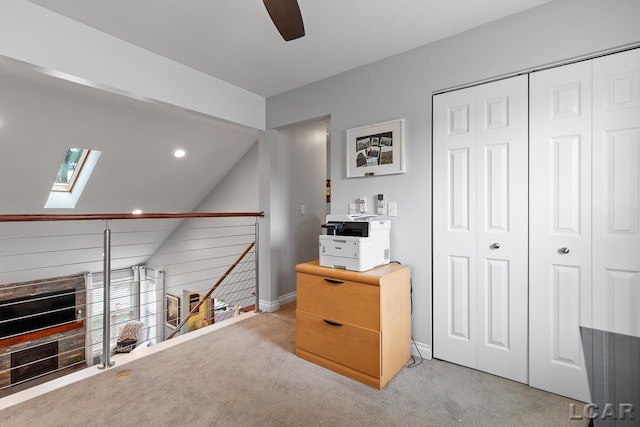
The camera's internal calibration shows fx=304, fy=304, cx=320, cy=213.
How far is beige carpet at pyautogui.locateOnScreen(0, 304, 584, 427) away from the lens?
159 cm

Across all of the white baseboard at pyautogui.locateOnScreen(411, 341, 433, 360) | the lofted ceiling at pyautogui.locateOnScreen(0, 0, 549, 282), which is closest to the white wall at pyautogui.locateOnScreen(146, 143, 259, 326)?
the lofted ceiling at pyautogui.locateOnScreen(0, 0, 549, 282)

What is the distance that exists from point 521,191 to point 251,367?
2130 mm

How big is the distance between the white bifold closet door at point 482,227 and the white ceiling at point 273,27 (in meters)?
0.48

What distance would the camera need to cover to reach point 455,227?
7.05ft

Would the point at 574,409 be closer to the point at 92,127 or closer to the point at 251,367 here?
the point at 251,367

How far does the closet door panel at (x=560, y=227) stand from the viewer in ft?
5.64

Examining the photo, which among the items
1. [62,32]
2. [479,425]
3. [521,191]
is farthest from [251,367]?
[62,32]

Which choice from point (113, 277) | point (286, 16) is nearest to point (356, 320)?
point (286, 16)

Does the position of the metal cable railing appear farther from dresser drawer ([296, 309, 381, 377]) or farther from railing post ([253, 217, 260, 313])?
dresser drawer ([296, 309, 381, 377])

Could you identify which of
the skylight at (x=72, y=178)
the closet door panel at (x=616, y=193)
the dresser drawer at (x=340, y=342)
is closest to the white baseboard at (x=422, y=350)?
the dresser drawer at (x=340, y=342)

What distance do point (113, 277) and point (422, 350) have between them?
6174mm

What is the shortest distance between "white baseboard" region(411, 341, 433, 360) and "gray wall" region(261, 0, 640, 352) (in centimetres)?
1

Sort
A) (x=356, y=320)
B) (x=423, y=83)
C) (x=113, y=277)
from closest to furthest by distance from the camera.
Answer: (x=356, y=320)
(x=423, y=83)
(x=113, y=277)

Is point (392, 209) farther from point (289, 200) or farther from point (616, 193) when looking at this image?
point (289, 200)
